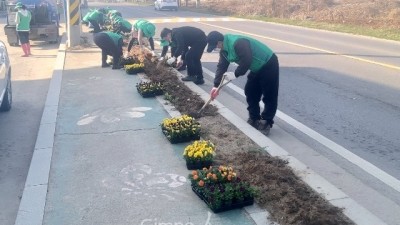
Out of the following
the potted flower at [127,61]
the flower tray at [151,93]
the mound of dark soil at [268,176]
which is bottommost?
the mound of dark soil at [268,176]

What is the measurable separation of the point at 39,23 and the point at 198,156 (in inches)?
615

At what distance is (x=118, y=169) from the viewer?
5.88m

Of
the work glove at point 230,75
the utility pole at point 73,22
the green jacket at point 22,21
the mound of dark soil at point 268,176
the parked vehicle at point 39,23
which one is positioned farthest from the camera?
the parked vehicle at point 39,23

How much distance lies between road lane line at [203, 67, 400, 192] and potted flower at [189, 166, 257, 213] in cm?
176

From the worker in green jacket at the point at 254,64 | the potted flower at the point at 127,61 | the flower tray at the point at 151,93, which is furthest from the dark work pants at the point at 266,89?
the potted flower at the point at 127,61

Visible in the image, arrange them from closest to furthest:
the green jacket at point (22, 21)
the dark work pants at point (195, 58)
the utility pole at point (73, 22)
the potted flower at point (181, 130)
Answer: the potted flower at point (181, 130) → the dark work pants at point (195, 58) → the green jacket at point (22, 21) → the utility pole at point (73, 22)

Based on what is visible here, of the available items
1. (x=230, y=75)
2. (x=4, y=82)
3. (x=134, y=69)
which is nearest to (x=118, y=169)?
(x=230, y=75)

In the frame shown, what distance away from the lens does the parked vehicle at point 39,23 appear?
18.3 metres

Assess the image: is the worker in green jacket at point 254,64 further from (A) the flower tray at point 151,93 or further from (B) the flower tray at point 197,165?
(A) the flower tray at point 151,93

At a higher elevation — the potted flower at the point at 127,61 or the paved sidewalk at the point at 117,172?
the potted flower at the point at 127,61

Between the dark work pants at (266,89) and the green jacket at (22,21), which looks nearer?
the dark work pants at (266,89)

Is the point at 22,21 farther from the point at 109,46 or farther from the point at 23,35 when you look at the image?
the point at 109,46

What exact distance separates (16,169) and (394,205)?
4546 millimetres

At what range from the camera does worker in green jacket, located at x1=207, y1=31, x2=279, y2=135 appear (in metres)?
6.70
